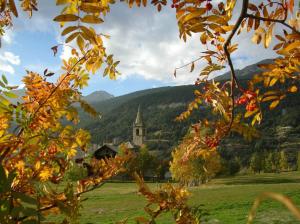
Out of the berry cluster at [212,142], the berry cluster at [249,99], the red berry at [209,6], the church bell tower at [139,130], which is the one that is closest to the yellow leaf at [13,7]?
the red berry at [209,6]

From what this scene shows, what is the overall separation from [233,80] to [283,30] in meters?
0.33

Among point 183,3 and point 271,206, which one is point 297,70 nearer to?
point 183,3

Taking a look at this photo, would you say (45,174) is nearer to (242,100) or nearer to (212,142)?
(212,142)

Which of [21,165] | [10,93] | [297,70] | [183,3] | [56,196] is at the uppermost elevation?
[183,3]

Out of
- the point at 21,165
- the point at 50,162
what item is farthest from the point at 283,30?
the point at 50,162

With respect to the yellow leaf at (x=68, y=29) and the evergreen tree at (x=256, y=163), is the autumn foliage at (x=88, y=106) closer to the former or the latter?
the yellow leaf at (x=68, y=29)

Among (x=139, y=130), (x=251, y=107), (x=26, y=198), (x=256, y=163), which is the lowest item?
(x=26, y=198)

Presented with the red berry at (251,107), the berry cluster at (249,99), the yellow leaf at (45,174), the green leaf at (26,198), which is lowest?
the green leaf at (26,198)

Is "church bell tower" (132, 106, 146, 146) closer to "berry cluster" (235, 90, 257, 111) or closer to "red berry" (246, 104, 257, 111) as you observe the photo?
"berry cluster" (235, 90, 257, 111)

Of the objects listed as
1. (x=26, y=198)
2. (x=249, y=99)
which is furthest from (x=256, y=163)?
(x=26, y=198)

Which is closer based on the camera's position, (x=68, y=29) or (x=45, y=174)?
(x=68, y=29)

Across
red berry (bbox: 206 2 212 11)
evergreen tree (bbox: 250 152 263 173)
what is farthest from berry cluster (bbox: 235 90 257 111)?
evergreen tree (bbox: 250 152 263 173)

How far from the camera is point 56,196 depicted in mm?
2221

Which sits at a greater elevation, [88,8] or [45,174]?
[88,8]
